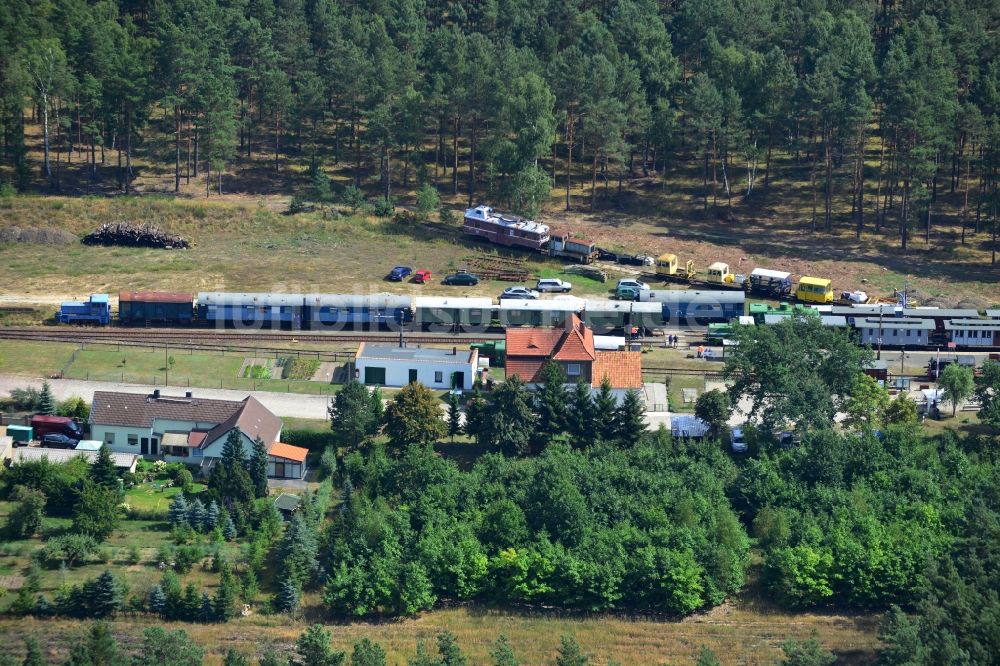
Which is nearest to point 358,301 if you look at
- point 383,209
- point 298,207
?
point 383,209

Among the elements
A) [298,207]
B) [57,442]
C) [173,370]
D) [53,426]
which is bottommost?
[57,442]

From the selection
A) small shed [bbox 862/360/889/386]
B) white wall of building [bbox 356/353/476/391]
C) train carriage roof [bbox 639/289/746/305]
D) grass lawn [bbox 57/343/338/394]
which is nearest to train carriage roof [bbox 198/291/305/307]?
grass lawn [bbox 57/343/338/394]

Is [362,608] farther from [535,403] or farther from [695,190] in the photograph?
[695,190]

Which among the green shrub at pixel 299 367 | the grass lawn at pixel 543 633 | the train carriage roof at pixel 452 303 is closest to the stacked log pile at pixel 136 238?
the train carriage roof at pixel 452 303

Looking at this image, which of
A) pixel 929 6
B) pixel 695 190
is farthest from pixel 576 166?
pixel 929 6

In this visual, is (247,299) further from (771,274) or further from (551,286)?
(771,274)

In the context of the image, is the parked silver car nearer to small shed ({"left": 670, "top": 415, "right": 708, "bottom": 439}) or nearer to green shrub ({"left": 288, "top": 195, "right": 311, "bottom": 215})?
small shed ({"left": 670, "top": 415, "right": 708, "bottom": 439})

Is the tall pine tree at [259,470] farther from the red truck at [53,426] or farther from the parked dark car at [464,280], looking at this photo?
the parked dark car at [464,280]
